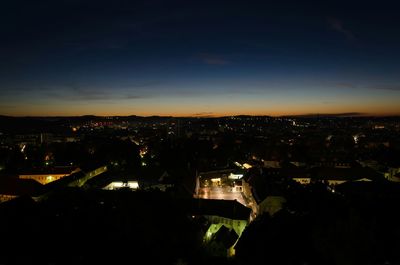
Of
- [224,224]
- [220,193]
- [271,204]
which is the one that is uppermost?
[271,204]

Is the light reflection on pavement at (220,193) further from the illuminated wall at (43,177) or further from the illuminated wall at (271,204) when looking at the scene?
the illuminated wall at (43,177)

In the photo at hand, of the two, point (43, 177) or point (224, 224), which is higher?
point (43, 177)

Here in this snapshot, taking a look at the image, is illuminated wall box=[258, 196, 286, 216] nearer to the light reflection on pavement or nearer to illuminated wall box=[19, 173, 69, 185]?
the light reflection on pavement

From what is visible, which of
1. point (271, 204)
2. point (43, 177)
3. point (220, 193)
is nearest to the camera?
point (271, 204)

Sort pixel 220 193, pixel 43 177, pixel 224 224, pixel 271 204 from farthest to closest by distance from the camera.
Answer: pixel 43 177
pixel 220 193
pixel 271 204
pixel 224 224

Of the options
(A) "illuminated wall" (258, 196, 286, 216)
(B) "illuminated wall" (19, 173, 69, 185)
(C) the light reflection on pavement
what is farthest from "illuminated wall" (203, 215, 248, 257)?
(B) "illuminated wall" (19, 173, 69, 185)

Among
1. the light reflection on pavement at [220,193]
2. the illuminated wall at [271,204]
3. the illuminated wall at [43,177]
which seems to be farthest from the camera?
the illuminated wall at [43,177]

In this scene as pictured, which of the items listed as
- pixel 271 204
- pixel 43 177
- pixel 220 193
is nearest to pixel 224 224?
pixel 271 204

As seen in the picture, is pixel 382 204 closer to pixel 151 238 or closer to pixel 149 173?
pixel 151 238

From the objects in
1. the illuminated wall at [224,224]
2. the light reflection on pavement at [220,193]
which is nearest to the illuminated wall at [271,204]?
the illuminated wall at [224,224]

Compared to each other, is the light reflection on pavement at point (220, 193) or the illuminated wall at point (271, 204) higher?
the illuminated wall at point (271, 204)

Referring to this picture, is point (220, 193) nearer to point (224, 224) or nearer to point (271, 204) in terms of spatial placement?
point (271, 204)
